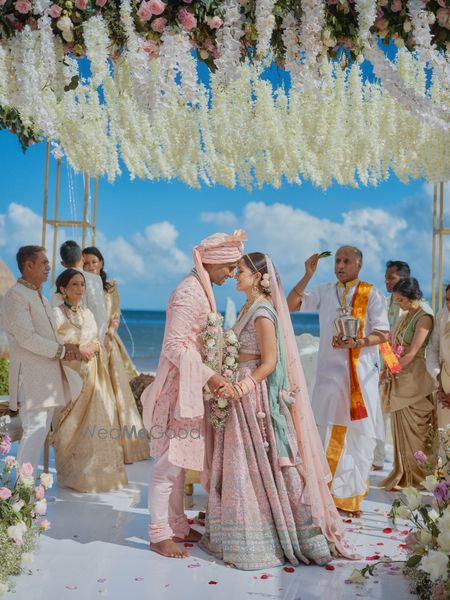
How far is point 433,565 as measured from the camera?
236 centimetres

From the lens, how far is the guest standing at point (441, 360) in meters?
4.62

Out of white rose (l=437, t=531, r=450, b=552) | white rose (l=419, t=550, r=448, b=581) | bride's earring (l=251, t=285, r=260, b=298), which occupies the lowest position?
white rose (l=419, t=550, r=448, b=581)

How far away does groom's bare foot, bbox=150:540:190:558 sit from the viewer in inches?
134

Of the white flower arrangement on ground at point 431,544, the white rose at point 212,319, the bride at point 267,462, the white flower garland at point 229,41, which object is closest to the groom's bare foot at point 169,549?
the bride at point 267,462

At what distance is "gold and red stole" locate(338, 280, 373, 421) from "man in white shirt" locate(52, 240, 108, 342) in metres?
1.82

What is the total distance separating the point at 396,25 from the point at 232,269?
5.06 feet

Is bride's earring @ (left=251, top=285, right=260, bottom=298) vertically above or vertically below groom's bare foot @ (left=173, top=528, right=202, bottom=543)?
above

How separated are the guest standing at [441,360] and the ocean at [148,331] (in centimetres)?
2012

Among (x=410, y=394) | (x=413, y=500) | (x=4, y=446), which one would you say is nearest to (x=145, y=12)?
(x=4, y=446)

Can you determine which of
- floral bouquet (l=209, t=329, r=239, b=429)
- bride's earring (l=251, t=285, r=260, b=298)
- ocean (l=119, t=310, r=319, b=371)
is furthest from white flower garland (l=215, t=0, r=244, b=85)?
ocean (l=119, t=310, r=319, b=371)

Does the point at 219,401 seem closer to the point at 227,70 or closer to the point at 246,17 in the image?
the point at 227,70

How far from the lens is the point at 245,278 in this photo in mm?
3566

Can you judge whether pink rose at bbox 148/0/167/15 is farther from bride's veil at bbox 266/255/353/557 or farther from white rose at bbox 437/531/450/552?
white rose at bbox 437/531/450/552

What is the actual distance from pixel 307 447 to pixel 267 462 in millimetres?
208
